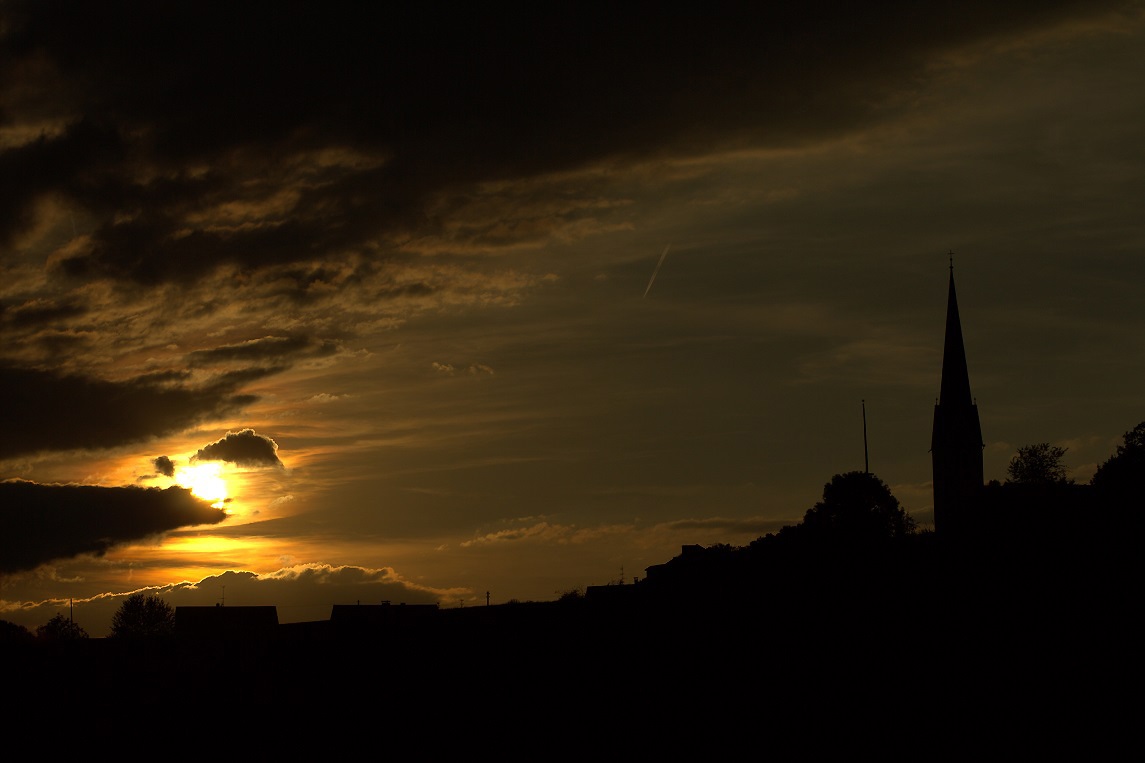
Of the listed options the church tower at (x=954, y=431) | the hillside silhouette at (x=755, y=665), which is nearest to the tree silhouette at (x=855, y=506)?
the church tower at (x=954, y=431)

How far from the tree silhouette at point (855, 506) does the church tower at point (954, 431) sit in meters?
21.3

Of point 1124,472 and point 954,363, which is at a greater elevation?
point 954,363

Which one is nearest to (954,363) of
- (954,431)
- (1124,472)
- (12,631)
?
(954,431)

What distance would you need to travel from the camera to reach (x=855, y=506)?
449 feet

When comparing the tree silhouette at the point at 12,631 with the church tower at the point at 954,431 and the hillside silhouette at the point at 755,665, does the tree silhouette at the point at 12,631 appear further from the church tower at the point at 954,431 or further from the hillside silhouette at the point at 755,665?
the church tower at the point at 954,431

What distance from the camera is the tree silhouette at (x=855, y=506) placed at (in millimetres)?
132750

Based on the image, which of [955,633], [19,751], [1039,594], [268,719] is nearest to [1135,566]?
[1039,594]

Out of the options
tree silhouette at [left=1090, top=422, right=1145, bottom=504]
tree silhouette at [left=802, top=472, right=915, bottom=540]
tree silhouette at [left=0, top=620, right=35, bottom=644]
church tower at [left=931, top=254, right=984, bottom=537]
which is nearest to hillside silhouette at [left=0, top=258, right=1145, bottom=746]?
tree silhouette at [left=1090, top=422, right=1145, bottom=504]

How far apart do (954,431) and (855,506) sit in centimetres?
3267

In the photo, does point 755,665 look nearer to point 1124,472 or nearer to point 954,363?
point 1124,472

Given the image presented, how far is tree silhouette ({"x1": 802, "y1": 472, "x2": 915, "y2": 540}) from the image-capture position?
13275cm

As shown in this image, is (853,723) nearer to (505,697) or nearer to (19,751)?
(505,697)

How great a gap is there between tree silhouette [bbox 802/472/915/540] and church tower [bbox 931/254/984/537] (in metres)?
21.3

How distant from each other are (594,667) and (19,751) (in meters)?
22.7
